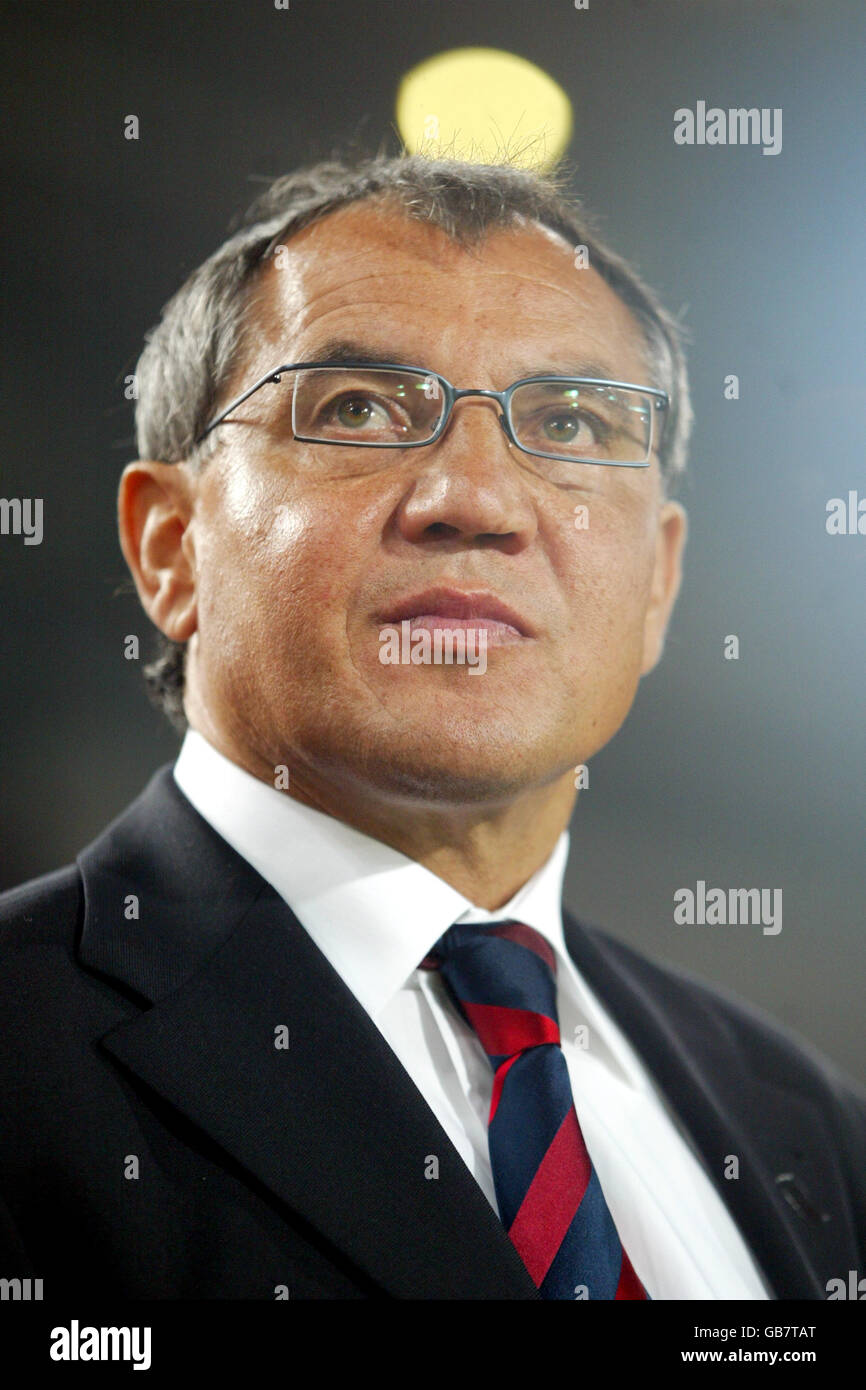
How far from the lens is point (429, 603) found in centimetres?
132

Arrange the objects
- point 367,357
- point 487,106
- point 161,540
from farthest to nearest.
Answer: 1. point 487,106
2. point 161,540
3. point 367,357

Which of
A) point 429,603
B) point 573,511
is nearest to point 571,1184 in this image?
point 429,603

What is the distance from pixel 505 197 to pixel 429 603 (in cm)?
56

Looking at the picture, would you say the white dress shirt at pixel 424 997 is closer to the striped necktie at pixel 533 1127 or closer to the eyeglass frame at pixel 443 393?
the striped necktie at pixel 533 1127

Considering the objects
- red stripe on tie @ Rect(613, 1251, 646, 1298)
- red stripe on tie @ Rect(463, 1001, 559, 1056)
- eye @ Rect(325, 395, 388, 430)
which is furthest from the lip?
red stripe on tie @ Rect(613, 1251, 646, 1298)

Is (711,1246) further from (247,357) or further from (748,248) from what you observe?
(748,248)

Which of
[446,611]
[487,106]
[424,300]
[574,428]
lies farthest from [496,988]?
[487,106]

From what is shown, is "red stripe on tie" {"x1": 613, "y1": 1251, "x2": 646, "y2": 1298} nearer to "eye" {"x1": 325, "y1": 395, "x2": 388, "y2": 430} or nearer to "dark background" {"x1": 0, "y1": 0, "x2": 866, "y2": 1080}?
"dark background" {"x1": 0, "y1": 0, "x2": 866, "y2": 1080}

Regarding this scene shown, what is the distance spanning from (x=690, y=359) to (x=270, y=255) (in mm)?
646

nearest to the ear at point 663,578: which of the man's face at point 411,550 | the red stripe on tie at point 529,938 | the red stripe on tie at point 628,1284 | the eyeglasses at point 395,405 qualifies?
the man's face at point 411,550

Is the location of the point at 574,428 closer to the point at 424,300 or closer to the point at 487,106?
the point at 424,300

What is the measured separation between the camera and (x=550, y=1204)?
4.08 feet

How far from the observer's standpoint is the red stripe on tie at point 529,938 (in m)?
1.40

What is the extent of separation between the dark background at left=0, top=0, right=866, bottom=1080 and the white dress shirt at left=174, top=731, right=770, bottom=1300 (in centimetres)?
34
